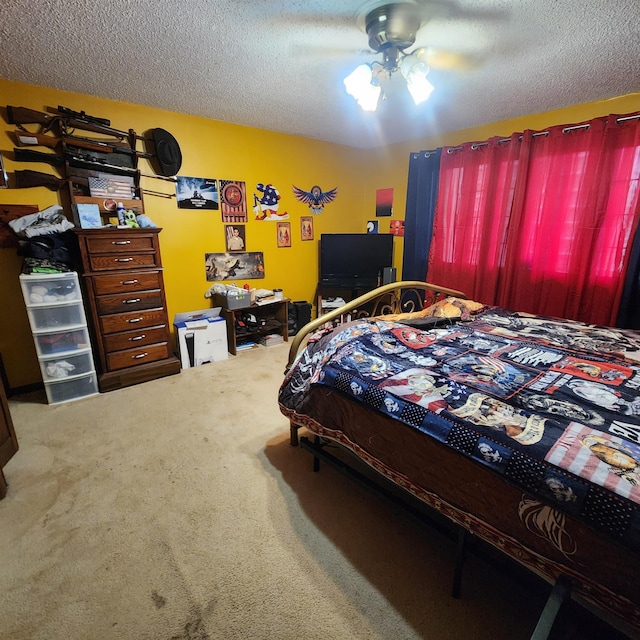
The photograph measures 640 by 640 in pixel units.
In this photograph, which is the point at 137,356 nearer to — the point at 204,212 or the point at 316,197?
the point at 204,212

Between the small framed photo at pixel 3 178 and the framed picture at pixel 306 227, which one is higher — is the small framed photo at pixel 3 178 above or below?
above

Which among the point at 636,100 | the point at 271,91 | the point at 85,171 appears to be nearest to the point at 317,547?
the point at 271,91

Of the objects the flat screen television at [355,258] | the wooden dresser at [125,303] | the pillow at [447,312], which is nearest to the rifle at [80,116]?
the wooden dresser at [125,303]

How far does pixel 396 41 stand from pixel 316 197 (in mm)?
2467

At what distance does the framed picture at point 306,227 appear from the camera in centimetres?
408

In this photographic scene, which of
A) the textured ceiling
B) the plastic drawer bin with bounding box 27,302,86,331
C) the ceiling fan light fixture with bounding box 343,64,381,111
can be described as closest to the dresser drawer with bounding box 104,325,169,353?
the plastic drawer bin with bounding box 27,302,86,331

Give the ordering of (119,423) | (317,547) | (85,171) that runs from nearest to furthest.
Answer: (317,547)
(119,423)
(85,171)

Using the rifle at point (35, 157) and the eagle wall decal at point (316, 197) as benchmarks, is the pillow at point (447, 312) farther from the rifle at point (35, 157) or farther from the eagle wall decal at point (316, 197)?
the rifle at point (35, 157)

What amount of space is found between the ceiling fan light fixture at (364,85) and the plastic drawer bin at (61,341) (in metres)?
2.51

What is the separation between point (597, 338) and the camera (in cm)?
189

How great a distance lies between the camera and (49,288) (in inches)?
96.2

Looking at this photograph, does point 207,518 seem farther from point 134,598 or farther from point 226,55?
point 226,55

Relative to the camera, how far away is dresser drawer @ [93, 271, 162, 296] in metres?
2.62

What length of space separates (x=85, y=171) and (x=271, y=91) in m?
1.60
